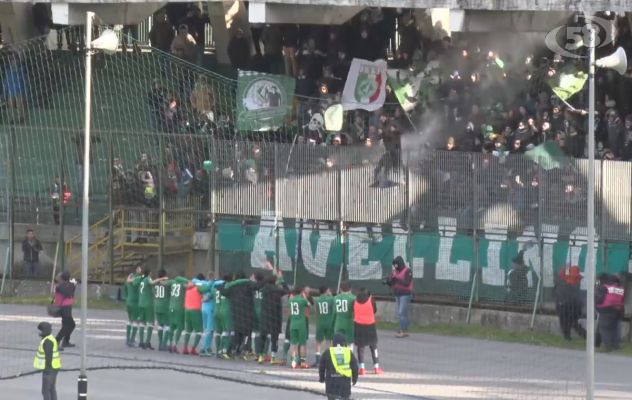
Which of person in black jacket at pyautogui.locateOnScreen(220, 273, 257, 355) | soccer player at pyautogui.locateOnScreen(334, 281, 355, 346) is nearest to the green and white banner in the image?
person in black jacket at pyautogui.locateOnScreen(220, 273, 257, 355)

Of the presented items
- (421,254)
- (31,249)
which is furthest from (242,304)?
(31,249)

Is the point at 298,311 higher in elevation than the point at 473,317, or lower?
higher

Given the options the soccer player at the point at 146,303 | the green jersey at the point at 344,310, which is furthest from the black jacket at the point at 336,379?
the soccer player at the point at 146,303

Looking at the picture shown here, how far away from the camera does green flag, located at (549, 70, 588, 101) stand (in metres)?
29.5

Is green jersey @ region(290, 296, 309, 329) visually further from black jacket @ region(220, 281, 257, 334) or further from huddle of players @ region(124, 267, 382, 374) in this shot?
black jacket @ region(220, 281, 257, 334)

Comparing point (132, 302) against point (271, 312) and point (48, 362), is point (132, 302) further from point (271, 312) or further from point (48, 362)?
point (48, 362)

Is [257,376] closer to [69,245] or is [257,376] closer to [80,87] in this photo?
[69,245]

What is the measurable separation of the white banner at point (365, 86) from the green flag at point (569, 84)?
4020 mm

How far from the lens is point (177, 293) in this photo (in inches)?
1073

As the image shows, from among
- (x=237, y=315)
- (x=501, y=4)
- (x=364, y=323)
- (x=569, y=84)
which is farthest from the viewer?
(x=501, y=4)

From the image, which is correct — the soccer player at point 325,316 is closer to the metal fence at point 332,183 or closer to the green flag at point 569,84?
the metal fence at point 332,183

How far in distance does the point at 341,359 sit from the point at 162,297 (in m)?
6.70

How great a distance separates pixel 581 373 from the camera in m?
25.7

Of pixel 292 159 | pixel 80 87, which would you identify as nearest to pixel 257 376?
pixel 292 159
